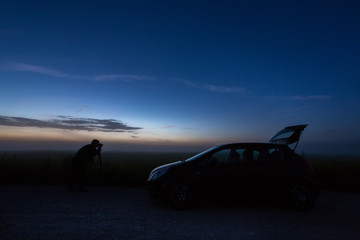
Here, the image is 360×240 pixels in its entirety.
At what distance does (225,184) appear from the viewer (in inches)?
240

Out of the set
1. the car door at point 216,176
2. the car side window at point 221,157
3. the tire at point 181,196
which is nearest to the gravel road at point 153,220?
the tire at point 181,196

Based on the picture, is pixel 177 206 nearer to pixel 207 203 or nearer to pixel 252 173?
pixel 207 203

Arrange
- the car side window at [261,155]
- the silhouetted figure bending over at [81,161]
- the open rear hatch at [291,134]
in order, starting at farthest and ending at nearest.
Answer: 1. the silhouetted figure bending over at [81,161]
2. the open rear hatch at [291,134]
3. the car side window at [261,155]

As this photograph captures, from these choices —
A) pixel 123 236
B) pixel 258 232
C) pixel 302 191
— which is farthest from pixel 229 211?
pixel 123 236

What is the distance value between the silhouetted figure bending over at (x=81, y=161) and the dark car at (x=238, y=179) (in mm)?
3025

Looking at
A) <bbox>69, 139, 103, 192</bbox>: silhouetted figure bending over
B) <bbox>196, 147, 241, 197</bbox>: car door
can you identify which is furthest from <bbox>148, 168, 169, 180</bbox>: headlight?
<bbox>69, 139, 103, 192</bbox>: silhouetted figure bending over

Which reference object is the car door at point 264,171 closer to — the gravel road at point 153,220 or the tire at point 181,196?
the gravel road at point 153,220

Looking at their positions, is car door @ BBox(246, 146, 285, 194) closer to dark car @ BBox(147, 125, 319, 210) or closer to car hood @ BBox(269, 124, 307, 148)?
dark car @ BBox(147, 125, 319, 210)

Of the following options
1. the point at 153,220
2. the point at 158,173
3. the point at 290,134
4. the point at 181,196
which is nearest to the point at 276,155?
the point at 290,134

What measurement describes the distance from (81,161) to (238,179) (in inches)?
205

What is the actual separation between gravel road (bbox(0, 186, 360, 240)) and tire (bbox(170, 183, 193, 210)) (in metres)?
0.19

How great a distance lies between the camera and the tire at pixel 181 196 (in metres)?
5.93

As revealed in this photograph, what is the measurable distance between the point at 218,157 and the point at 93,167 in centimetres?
626

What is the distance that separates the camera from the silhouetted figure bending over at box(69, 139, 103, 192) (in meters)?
8.09
